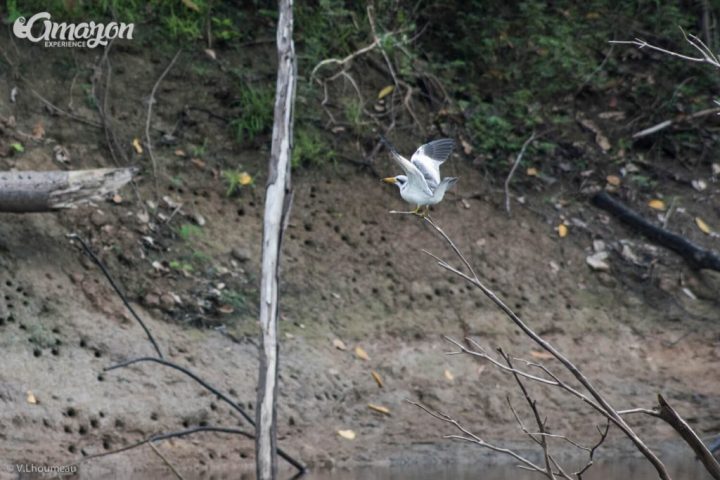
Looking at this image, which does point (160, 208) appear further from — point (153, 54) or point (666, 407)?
point (666, 407)

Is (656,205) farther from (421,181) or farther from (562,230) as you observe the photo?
(421,181)

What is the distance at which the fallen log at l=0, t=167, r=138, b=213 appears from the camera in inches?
268

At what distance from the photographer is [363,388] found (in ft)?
25.4

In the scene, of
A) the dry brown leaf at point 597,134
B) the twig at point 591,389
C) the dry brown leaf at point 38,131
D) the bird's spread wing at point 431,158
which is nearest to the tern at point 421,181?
the bird's spread wing at point 431,158

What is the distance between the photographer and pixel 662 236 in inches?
372

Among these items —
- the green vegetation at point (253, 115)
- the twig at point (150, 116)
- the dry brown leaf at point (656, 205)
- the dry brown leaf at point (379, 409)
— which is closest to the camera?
the dry brown leaf at point (379, 409)

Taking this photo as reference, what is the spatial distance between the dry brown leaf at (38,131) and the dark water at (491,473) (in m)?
3.46

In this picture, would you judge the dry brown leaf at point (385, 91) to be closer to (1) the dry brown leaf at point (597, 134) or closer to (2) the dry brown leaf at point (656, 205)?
(1) the dry brown leaf at point (597, 134)

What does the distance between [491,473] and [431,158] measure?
2870mm

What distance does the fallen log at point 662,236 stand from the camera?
919 cm

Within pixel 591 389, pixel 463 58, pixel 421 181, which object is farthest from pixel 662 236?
pixel 591 389

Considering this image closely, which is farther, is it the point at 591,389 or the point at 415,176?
the point at 415,176

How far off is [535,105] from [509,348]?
2840mm

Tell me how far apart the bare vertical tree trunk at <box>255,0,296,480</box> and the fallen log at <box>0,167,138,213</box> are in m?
→ 1.57
